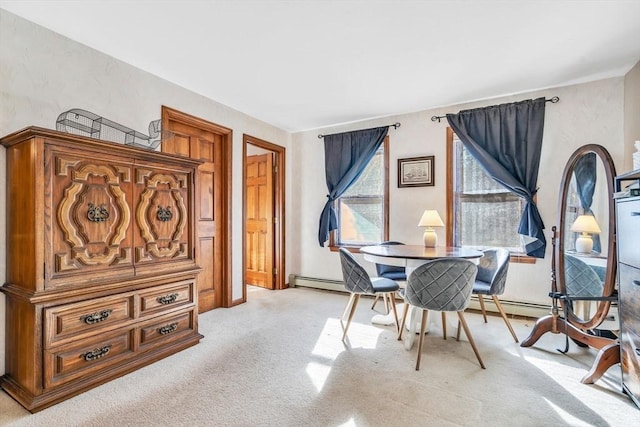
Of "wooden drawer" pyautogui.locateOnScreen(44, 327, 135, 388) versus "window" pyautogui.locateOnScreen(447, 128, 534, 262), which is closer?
"wooden drawer" pyautogui.locateOnScreen(44, 327, 135, 388)

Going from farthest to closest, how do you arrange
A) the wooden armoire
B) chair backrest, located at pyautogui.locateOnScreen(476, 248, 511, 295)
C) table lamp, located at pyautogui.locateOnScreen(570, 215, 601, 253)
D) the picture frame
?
the picture frame < chair backrest, located at pyautogui.locateOnScreen(476, 248, 511, 295) < table lamp, located at pyautogui.locateOnScreen(570, 215, 601, 253) < the wooden armoire

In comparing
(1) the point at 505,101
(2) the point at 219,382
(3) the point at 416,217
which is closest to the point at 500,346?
(3) the point at 416,217

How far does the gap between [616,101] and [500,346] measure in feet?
8.39

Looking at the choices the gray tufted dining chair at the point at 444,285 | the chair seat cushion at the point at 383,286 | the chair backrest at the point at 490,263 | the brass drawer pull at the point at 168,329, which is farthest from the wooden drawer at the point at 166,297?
the chair backrest at the point at 490,263

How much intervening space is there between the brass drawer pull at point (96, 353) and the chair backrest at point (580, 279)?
3.55 metres

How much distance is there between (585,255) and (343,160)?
9.22 feet

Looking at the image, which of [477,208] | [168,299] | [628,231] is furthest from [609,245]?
[168,299]

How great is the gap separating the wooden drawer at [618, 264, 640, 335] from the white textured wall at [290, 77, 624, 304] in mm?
1488

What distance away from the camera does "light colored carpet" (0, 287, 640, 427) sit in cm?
167

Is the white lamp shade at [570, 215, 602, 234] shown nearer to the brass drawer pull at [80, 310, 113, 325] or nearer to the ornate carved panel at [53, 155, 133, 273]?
the ornate carved panel at [53, 155, 133, 273]

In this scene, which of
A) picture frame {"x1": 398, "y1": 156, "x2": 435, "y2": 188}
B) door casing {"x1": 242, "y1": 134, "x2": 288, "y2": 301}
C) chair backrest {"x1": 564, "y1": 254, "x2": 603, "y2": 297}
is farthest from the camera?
door casing {"x1": 242, "y1": 134, "x2": 288, "y2": 301}

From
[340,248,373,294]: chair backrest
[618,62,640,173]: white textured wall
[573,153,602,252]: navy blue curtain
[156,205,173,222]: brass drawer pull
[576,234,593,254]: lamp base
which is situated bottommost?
[340,248,373,294]: chair backrest

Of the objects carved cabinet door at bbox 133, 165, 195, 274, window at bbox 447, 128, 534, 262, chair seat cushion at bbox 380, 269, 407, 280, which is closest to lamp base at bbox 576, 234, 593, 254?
window at bbox 447, 128, 534, 262

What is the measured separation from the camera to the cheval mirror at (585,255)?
2.32 metres
